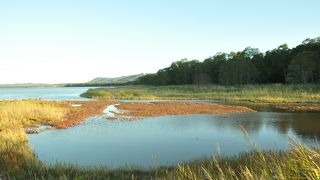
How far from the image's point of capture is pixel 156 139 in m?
24.0

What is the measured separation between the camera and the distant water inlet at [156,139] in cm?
1822

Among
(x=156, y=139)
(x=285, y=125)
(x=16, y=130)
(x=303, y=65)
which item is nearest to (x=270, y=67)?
(x=303, y=65)

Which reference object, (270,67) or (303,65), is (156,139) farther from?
(270,67)

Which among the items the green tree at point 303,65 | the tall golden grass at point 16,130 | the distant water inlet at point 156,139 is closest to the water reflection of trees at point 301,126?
the distant water inlet at point 156,139

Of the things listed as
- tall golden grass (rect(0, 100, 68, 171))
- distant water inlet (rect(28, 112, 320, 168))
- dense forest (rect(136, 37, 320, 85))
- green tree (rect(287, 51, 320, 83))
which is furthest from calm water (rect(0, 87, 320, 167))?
dense forest (rect(136, 37, 320, 85))

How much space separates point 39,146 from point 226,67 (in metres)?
80.3

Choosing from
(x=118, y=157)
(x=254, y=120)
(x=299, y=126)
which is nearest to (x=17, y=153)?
(x=118, y=157)

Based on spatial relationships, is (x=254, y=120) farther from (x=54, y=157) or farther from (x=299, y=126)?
(x=54, y=157)

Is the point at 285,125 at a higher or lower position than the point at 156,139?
lower

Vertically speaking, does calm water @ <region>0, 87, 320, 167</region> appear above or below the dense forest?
Result: below

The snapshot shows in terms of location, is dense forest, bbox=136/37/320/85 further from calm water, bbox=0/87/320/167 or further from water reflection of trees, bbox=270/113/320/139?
calm water, bbox=0/87/320/167

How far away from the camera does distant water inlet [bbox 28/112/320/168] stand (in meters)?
18.2

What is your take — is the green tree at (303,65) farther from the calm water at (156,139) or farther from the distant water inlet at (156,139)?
the distant water inlet at (156,139)

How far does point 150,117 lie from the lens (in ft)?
127
